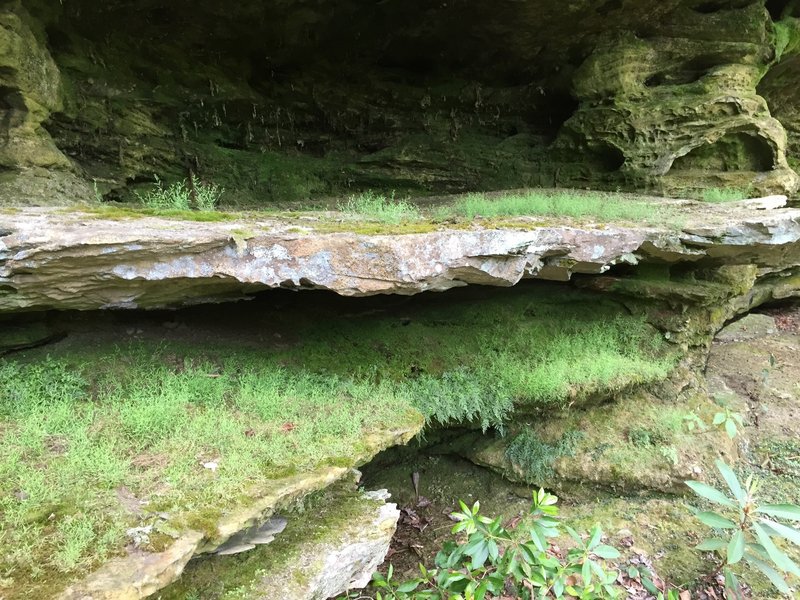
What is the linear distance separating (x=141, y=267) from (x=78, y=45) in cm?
507

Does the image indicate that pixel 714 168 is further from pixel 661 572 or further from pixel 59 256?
pixel 59 256

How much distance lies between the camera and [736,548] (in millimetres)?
3734

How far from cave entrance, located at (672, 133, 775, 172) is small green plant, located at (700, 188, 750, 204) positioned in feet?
2.23

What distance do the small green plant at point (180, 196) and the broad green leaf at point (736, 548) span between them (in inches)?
215

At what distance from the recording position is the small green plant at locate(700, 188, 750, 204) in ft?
24.1

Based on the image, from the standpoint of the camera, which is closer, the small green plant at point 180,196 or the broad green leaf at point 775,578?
the broad green leaf at point 775,578

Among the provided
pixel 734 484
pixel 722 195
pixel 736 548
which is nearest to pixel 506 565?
pixel 736 548

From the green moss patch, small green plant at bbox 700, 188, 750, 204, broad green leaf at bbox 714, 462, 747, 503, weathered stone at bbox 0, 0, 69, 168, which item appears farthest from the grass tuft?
weathered stone at bbox 0, 0, 69, 168

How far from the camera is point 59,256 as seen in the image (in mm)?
3369

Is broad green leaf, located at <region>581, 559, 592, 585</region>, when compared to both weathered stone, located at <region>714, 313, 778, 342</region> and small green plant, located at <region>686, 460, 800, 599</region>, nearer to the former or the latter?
small green plant, located at <region>686, 460, 800, 599</region>

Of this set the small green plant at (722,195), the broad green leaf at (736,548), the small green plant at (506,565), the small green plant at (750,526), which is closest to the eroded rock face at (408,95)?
the small green plant at (722,195)

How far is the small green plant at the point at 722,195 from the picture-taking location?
7.33 metres

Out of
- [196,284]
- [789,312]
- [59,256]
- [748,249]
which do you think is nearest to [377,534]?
[196,284]

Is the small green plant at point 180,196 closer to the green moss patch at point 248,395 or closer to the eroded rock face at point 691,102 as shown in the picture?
the green moss patch at point 248,395
